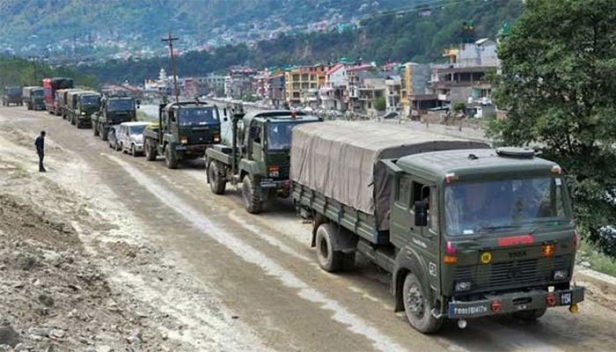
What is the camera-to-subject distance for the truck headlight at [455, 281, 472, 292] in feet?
32.9

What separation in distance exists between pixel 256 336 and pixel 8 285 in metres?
3.69

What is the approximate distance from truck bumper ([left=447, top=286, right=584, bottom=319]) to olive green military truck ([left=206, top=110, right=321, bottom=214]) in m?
11.1

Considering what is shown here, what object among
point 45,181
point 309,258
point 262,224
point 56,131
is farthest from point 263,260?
point 56,131

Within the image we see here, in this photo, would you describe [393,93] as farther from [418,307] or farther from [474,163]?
[474,163]

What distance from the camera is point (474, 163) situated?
10391mm

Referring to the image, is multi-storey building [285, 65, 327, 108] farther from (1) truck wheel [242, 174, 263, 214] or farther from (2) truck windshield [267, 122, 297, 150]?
(2) truck windshield [267, 122, 297, 150]

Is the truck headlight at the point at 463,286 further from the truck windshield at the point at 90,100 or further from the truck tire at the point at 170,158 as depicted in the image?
the truck windshield at the point at 90,100

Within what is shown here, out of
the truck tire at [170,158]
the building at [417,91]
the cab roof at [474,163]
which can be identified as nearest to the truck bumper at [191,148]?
the truck tire at [170,158]

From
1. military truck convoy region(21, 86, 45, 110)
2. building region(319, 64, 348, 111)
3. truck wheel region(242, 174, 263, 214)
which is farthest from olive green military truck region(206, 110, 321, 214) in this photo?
building region(319, 64, 348, 111)

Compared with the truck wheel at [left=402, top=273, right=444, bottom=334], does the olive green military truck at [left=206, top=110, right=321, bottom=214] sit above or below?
above

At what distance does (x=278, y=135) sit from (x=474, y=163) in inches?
423

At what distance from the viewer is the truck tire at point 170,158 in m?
31.9

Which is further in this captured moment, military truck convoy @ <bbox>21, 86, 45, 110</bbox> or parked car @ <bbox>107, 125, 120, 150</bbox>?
military truck convoy @ <bbox>21, 86, 45, 110</bbox>

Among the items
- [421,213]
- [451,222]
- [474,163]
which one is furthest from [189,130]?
[451,222]
